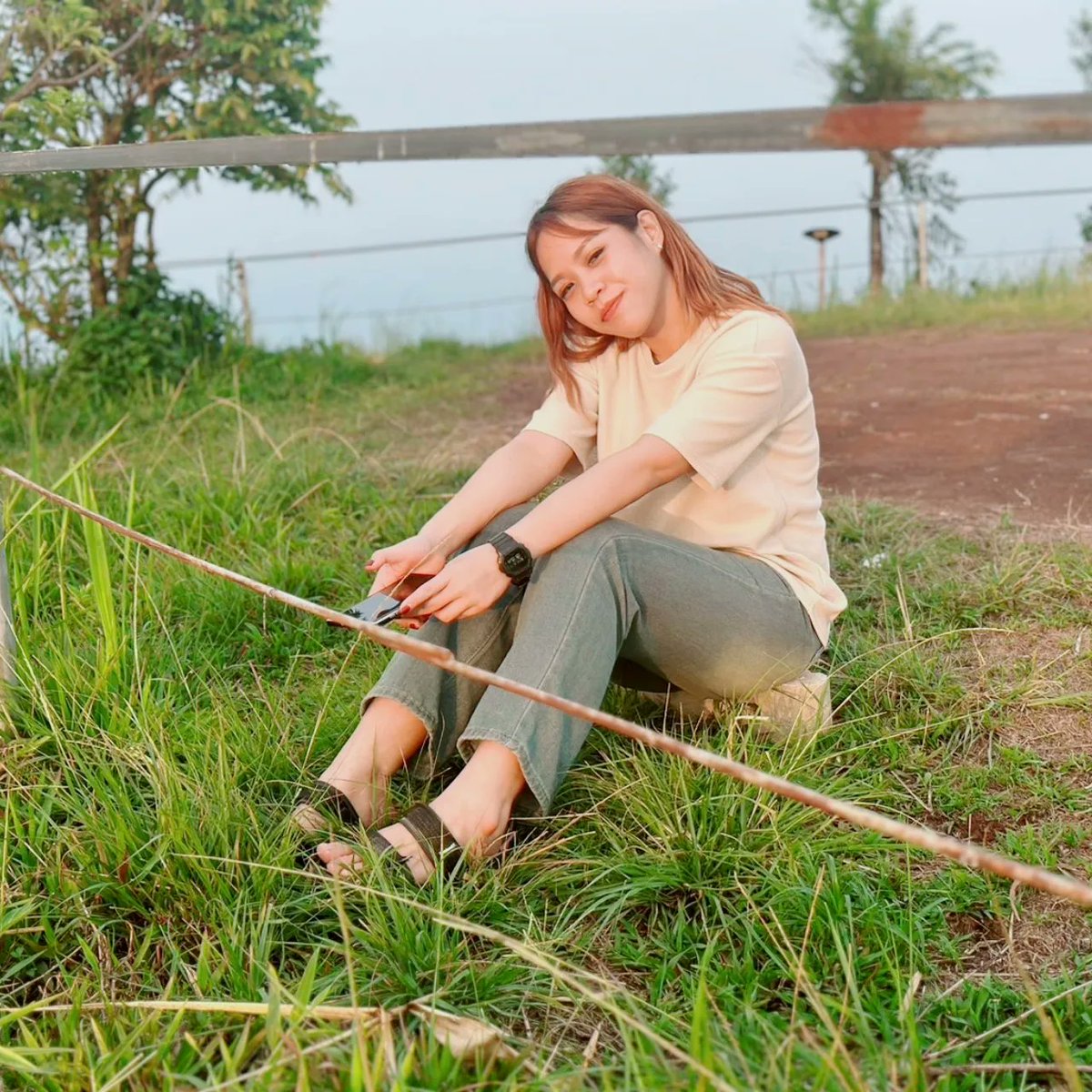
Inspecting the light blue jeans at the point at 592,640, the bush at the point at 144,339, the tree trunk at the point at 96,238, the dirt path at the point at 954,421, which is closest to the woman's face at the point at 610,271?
the light blue jeans at the point at 592,640

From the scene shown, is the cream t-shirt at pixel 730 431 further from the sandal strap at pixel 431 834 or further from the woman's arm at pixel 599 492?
the sandal strap at pixel 431 834

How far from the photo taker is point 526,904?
1.73m

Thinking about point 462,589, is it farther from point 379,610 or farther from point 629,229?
point 629,229

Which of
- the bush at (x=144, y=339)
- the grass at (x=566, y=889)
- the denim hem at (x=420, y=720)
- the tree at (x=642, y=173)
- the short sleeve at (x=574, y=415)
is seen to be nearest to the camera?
the grass at (x=566, y=889)

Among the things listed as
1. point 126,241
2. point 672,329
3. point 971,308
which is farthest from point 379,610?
point 971,308

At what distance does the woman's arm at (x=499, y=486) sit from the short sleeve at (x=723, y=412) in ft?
1.10

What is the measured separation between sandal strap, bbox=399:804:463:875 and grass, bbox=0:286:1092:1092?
50 mm

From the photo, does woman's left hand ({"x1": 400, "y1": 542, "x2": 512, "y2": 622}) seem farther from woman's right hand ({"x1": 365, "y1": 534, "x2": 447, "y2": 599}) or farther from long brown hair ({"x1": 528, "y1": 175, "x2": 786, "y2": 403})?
long brown hair ({"x1": 528, "y1": 175, "x2": 786, "y2": 403})

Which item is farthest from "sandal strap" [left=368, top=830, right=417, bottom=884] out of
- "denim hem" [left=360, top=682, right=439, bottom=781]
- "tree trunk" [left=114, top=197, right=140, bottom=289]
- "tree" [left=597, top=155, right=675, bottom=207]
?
"tree" [left=597, top=155, right=675, bottom=207]

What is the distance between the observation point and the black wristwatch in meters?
1.90

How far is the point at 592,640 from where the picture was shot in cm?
187

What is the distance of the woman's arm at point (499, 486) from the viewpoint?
2193mm

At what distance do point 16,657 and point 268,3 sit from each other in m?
4.54

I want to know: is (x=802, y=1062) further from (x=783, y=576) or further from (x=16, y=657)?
(x=16, y=657)
